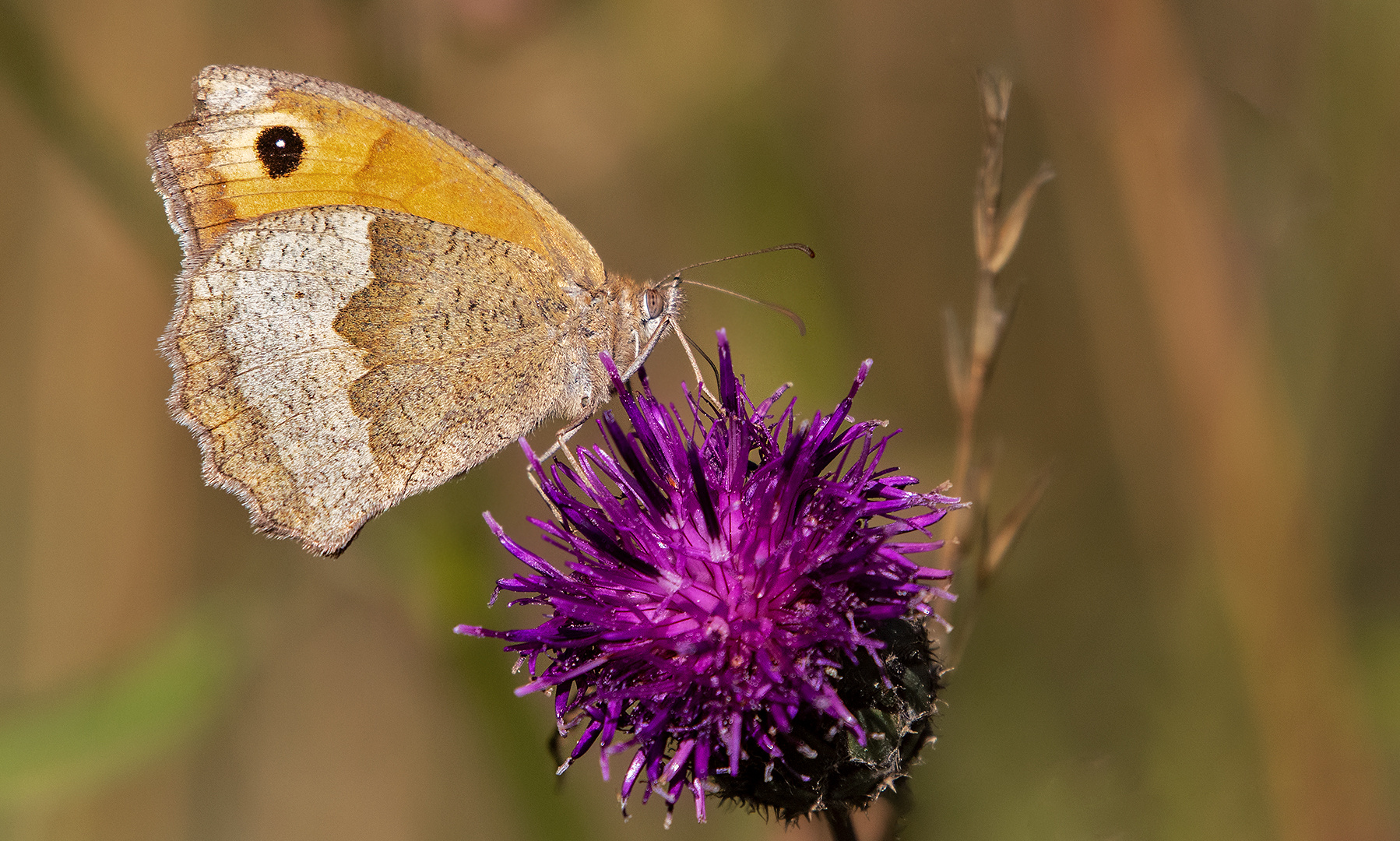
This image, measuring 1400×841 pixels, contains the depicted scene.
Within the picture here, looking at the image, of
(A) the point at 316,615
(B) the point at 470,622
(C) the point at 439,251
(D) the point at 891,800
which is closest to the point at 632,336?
(C) the point at 439,251

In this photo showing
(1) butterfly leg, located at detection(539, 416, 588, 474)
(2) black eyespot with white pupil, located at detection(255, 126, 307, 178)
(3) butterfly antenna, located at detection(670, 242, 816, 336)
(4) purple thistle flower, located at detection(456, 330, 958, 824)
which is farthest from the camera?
(3) butterfly antenna, located at detection(670, 242, 816, 336)

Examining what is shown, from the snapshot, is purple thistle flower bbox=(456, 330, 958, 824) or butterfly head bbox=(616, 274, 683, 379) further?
butterfly head bbox=(616, 274, 683, 379)

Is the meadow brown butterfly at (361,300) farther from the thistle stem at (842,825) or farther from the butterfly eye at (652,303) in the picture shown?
Answer: the thistle stem at (842,825)

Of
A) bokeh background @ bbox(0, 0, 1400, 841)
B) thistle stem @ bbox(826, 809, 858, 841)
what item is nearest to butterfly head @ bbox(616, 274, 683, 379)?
bokeh background @ bbox(0, 0, 1400, 841)

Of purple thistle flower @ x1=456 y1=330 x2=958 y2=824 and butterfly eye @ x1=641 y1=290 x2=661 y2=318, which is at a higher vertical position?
butterfly eye @ x1=641 y1=290 x2=661 y2=318

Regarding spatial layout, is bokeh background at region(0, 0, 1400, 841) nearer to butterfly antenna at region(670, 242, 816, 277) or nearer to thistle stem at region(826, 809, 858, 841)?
butterfly antenna at region(670, 242, 816, 277)

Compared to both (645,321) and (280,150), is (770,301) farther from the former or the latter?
(280,150)
